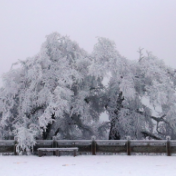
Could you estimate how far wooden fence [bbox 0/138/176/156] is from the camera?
1515cm

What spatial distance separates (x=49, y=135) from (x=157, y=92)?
27.4 ft

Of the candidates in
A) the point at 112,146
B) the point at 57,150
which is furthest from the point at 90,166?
the point at 112,146

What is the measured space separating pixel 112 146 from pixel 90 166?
12.2 ft

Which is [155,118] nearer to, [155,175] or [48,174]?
[155,175]

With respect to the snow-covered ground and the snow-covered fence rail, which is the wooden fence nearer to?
the snow-covered fence rail

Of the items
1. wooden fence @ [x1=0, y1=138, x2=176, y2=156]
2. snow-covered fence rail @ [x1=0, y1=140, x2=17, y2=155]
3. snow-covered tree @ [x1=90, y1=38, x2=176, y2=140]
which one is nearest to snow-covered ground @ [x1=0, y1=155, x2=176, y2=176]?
wooden fence @ [x1=0, y1=138, x2=176, y2=156]

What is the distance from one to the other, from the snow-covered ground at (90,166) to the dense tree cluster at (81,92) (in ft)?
7.23

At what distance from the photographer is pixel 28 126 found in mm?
16359

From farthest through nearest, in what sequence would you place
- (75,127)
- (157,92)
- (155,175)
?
(75,127) < (157,92) < (155,175)

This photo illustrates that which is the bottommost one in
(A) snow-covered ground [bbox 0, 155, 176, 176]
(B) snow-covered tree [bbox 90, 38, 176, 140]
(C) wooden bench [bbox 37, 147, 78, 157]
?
(A) snow-covered ground [bbox 0, 155, 176, 176]

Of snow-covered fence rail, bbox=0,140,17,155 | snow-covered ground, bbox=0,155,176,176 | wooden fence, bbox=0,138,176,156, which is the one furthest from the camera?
snow-covered fence rail, bbox=0,140,17,155

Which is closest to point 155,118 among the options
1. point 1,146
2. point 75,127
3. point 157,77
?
point 157,77

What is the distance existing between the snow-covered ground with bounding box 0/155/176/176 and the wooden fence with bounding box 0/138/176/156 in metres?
0.63

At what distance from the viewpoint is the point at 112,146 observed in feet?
50.7
